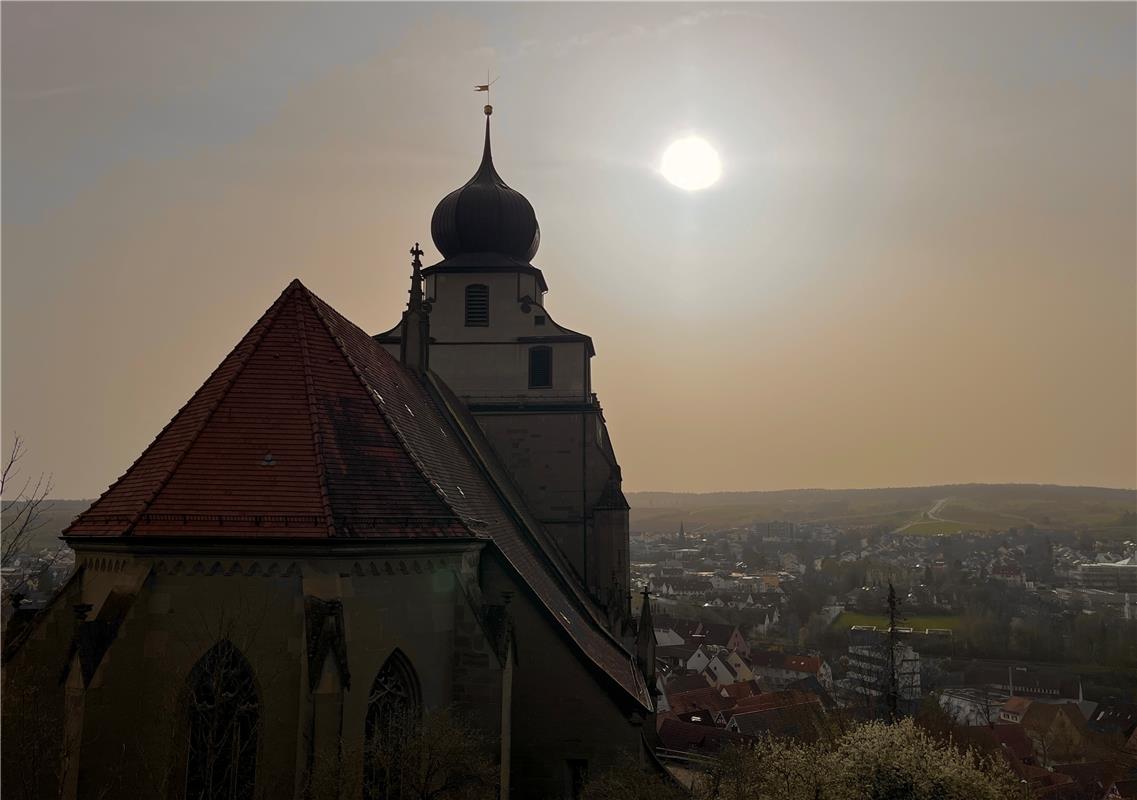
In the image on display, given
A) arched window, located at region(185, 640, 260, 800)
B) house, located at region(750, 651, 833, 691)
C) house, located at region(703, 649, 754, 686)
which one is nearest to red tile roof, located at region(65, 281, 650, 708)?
arched window, located at region(185, 640, 260, 800)

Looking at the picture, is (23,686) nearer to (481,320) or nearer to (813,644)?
(481,320)

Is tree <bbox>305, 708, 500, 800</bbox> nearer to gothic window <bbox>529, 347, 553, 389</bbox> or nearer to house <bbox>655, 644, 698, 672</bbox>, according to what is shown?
gothic window <bbox>529, 347, 553, 389</bbox>

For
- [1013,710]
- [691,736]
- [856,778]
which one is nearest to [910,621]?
[1013,710]

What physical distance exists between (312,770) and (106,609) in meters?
3.59

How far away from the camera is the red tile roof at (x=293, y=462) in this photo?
39.2 feet

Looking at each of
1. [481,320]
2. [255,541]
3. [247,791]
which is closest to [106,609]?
[255,541]

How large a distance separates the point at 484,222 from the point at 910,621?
277ft

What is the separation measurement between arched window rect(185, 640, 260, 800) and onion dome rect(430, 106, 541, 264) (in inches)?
807

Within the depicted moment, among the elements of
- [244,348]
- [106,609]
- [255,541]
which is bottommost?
[106,609]

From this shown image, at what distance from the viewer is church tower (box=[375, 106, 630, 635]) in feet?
92.1

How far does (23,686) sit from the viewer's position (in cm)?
1186

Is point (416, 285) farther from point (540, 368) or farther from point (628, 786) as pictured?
point (628, 786)

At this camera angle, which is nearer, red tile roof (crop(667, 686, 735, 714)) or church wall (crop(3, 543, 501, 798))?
church wall (crop(3, 543, 501, 798))

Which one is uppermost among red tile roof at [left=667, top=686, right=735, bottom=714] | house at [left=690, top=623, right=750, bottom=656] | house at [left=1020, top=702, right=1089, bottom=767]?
red tile roof at [left=667, top=686, right=735, bottom=714]
